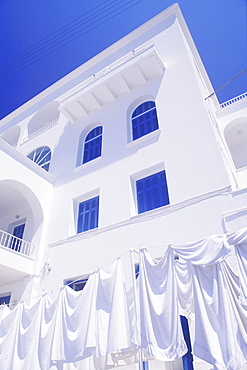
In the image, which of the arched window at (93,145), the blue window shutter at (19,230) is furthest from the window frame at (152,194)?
the blue window shutter at (19,230)

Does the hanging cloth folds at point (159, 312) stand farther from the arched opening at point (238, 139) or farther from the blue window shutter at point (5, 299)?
the arched opening at point (238, 139)

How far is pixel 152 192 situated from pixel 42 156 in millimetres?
8137

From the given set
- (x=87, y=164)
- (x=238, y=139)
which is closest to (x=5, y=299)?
(x=87, y=164)

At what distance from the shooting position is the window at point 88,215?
9.09 meters

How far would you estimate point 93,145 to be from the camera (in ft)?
38.3

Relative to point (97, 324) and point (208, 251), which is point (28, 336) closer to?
point (97, 324)

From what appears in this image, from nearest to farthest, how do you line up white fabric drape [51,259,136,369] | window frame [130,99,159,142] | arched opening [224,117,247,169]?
white fabric drape [51,259,136,369]
window frame [130,99,159,142]
arched opening [224,117,247,169]

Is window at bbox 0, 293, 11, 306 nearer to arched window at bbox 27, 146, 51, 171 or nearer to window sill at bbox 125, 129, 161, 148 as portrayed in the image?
arched window at bbox 27, 146, 51, 171

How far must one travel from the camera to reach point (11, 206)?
466 inches

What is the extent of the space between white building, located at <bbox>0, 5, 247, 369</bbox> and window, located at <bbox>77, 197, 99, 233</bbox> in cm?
5

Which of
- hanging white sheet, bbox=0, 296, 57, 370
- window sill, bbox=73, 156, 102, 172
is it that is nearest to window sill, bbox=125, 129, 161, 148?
window sill, bbox=73, 156, 102, 172

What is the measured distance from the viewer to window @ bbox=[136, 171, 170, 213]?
785 centimetres

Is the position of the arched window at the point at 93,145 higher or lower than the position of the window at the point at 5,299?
higher

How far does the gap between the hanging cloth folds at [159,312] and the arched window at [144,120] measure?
20.2 ft
